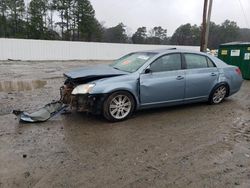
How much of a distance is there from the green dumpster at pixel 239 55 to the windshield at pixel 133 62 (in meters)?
7.95

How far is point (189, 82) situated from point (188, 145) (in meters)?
2.21

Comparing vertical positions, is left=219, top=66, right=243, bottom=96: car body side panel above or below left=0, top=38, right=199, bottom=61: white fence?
below

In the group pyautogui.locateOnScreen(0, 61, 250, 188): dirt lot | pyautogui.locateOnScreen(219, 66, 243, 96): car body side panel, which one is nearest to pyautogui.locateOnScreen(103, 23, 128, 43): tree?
pyautogui.locateOnScreen(219, 66, 243, 96): car body side panel

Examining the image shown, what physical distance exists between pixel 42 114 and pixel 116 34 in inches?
2261

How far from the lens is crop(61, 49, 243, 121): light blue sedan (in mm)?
5137

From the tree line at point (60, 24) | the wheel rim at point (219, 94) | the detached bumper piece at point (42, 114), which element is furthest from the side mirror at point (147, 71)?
the tree line at point (60, 24)

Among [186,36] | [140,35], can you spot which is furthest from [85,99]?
[186,36]

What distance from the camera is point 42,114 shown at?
210 inches

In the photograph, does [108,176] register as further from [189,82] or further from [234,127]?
[189,82]

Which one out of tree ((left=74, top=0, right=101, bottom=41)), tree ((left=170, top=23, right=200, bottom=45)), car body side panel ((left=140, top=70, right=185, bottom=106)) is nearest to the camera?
car body side panel ((left=140, top=70, right=185, bottom=106))

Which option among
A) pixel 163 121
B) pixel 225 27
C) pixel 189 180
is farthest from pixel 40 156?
pixel 225 27

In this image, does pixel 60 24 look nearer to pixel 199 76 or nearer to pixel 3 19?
pixel 3 19

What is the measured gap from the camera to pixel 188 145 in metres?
4.21

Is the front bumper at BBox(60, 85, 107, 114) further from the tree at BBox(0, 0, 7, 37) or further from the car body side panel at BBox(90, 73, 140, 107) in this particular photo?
the tree at BBox(0, 0, 7, 37)
